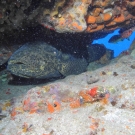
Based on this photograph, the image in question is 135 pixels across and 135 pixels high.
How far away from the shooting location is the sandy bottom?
279cm

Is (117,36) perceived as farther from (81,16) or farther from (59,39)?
(81,16)

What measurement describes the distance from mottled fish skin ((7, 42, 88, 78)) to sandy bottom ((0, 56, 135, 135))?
→ 146cm

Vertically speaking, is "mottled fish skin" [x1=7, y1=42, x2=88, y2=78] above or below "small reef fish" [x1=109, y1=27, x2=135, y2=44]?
below

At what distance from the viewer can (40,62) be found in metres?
5.62

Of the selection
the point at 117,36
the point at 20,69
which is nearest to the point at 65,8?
the point at 20,69

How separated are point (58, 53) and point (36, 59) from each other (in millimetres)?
1019

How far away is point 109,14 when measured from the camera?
524 centimetres

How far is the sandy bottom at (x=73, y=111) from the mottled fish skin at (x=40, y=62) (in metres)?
1.46

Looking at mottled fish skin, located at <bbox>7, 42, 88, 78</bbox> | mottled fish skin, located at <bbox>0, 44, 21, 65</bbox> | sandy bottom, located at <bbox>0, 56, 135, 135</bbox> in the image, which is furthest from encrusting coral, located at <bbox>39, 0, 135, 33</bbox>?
mottled fish skin, located at <bbox>0, 44, 21, 65</bbox>

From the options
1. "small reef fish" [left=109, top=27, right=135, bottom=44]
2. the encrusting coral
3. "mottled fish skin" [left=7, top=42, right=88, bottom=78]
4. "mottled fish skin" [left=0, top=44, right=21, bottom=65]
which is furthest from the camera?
"small reef fish" [left=109, top=27, right=135, bottom=44]

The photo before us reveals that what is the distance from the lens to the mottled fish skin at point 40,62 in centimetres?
523

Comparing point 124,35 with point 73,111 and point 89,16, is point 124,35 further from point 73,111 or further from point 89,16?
point 73,111

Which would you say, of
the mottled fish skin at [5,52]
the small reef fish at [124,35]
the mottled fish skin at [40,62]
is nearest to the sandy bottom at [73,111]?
the mottled fish skin at [40,62]

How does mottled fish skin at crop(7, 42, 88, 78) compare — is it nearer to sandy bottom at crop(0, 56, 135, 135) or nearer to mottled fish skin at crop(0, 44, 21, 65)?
mottled fish skin at crop(0, 44, 21, 65)
